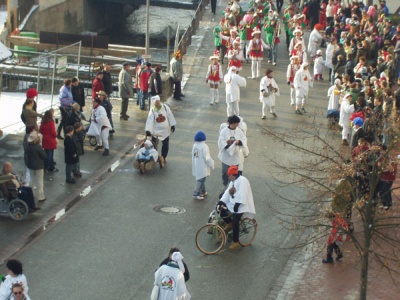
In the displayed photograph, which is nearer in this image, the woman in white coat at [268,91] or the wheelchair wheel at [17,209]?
the wheelchair wheel at [17,209]

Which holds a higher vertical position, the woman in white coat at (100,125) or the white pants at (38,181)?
the woman in white coat at (100,125)

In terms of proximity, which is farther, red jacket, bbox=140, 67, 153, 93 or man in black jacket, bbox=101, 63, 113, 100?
red jacket, bbox=140, 67, 153, 93

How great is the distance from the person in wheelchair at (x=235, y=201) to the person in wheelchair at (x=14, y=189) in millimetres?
3806

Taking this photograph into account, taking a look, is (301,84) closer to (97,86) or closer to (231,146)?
(97,86)

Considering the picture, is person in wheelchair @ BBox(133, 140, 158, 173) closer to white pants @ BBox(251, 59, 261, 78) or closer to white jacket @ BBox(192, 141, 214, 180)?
white jacket @ BBox(192, 141, 214, 180)

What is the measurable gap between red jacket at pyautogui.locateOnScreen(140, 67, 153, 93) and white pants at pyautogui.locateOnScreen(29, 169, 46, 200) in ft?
27.0

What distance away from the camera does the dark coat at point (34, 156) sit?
19.6m

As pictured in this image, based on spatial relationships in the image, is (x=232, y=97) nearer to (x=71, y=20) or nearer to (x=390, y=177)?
(x=390, y=177)

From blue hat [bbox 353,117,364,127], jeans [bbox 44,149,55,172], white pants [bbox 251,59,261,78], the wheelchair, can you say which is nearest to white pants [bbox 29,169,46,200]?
the wheelchair

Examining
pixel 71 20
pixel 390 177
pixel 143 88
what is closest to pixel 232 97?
pixel 143 88

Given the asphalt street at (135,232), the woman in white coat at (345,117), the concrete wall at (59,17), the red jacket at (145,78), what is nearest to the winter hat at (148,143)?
the asphalt street at (135,232)

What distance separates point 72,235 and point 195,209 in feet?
9.29

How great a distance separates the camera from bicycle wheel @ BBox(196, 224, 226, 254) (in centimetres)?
1766

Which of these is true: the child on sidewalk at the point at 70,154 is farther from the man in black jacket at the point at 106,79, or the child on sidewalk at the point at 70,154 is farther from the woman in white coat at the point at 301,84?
the woman in white coat at the point at 301,84
